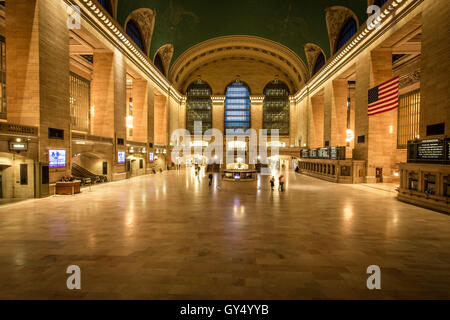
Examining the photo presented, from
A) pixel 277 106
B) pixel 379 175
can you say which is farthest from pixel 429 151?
pixel 277 106

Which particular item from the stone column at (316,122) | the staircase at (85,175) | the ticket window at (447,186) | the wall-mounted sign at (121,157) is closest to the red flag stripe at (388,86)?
the ticket window at (447,186)

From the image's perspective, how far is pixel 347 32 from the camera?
22.6 m

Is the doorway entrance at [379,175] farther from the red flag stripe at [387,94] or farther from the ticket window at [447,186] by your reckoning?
the ticket window at [447,186]

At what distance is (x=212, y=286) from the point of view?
11.9 ft

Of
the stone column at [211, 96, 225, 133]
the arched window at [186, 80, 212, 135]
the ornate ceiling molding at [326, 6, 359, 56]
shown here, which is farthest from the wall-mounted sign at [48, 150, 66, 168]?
the arched window at [186, 80, 212, 135]

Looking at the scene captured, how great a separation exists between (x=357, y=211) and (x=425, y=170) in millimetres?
4356

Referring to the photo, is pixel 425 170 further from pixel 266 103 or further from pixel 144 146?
pixel 266 103

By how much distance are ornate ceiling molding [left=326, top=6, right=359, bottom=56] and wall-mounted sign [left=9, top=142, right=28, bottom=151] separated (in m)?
28.2

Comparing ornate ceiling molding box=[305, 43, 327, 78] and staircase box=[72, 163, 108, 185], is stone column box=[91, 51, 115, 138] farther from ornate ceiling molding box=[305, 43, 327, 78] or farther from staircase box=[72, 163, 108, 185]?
ornate ceiling molding box=[305, 43, 327, 78]

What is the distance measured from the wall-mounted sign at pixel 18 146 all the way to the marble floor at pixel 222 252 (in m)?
3.01

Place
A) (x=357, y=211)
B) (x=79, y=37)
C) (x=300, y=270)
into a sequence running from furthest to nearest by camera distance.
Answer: (x=79, y=37) < (x=357, y=211) < (x=300, y=270)

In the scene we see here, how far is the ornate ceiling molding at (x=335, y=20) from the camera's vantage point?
22.0 metres
